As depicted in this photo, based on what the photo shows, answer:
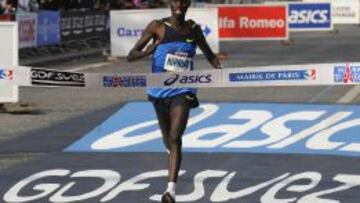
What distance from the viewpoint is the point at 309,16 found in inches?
1596

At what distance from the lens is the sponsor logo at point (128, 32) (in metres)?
27.9

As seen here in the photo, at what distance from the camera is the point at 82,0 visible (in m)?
32.9

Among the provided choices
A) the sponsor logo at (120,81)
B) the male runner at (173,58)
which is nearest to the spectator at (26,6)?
the sponsor logo at (120,81)

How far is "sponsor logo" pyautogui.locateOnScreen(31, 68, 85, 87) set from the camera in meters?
9.67

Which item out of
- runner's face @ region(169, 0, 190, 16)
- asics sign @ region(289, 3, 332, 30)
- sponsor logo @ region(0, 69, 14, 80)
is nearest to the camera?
runner's face @ region(169, 0, 190, 16)

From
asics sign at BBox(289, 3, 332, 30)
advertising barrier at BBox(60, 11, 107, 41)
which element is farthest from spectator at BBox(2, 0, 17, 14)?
asics sign at BBox(289, 3, 332, 30)

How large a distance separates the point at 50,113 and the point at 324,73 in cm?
689

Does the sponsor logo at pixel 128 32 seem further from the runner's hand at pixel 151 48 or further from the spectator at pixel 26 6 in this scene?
the runner's hand at pixel 151 48

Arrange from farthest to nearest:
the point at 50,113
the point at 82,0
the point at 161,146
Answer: the point at 82,0 → the point at 50,113 → the point at 161,146

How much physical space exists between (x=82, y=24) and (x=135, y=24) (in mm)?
3432

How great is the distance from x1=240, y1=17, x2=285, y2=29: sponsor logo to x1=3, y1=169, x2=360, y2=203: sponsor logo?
22.5 meters

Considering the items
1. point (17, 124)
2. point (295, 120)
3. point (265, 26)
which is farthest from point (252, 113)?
point (265, 26)

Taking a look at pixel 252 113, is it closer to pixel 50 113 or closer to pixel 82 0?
pixel 50 113

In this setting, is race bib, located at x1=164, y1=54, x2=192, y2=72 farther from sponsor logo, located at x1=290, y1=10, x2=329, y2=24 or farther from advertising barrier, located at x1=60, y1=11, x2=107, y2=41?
sponsor logo, located at x1=290, y1=10, x2=329, y2=24
